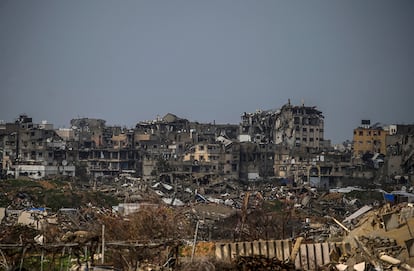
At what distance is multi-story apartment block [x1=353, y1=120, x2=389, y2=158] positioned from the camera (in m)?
63.4

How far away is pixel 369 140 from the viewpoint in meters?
63.7

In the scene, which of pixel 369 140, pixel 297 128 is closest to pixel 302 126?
pixel 297 128

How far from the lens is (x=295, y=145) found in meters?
66.1

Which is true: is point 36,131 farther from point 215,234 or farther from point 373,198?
point 215,234

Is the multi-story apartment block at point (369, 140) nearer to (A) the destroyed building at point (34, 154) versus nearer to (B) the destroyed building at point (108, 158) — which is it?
(B) the destroyed building at point (108, 158)

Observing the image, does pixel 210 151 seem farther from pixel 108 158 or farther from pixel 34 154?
pixel 34 154

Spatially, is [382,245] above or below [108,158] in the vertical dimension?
below

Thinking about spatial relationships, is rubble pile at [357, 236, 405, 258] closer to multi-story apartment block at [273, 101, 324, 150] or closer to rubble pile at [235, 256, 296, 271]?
rubble pile at [235, 256, 296, 271]

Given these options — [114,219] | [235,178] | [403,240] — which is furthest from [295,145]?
[403,240]

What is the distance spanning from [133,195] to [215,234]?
13.5 metres

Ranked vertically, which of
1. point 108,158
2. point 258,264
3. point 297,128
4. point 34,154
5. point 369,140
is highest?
point 297,128

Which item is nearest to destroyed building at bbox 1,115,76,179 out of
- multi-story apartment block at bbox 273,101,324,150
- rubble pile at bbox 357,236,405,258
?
multi-story apartment block at bbox 273,101,324,150

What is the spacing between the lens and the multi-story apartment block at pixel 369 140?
208ft

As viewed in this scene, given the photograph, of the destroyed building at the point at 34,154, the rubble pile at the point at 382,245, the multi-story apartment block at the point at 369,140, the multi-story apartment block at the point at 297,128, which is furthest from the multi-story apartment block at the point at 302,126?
the rubble pile at the point at 382,245
